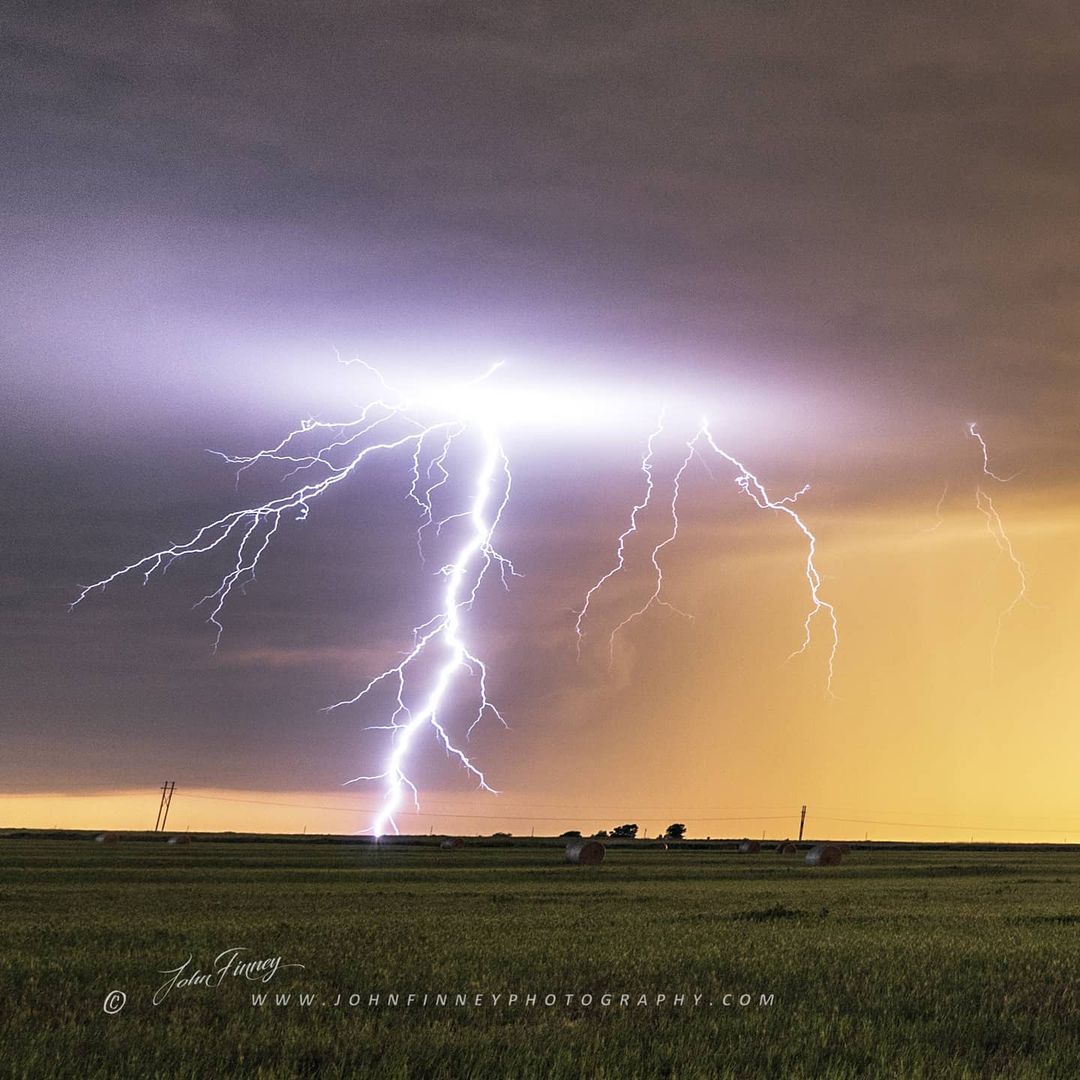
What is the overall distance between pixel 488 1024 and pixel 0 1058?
11.0 feet

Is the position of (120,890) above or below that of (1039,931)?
below

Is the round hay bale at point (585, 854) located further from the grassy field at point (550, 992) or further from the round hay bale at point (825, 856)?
the grassy field at point (550, 992)

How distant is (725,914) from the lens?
65.8 ft

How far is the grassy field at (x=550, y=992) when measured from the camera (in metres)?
7.25

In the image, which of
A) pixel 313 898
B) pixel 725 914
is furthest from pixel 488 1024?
pixel 313 898

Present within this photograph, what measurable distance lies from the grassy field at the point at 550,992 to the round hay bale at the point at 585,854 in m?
32.3

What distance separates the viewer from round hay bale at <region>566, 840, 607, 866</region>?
53.1 metres

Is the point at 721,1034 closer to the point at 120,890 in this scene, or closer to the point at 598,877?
the point at 120,890
